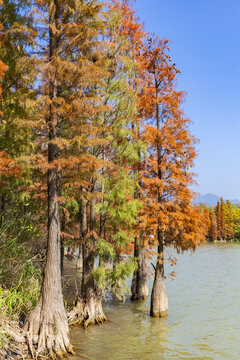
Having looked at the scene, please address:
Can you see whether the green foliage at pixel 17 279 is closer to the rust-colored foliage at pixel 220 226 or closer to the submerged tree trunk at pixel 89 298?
the submerged tree trunk at pixel 89 298

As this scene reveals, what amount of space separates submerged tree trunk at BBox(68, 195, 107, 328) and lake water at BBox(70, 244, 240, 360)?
534 mm

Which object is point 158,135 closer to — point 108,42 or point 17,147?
point 108,42

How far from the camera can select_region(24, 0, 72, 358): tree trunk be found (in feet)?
34.8

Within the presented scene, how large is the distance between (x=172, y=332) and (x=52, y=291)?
6719 millimetres

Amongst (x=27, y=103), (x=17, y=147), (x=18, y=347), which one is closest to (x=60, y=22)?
(x=27, y=103)

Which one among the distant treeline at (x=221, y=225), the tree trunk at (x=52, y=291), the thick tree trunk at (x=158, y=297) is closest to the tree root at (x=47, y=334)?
the tree trunk at (x=52, y=291)

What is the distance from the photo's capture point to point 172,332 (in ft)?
49.6

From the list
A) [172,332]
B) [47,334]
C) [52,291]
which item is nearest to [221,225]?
[172,332]

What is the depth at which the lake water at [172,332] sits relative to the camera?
40.8ft

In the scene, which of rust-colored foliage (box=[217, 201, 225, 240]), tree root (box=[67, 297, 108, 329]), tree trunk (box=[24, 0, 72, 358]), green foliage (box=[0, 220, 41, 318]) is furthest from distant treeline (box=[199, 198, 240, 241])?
tree trunk (box=[24, 0, 72, 358])

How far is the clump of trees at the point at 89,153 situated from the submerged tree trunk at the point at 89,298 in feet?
0.15

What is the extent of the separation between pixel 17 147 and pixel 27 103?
429cm

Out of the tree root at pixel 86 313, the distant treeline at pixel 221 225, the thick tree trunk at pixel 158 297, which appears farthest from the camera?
the distant treeline at pixel 221 225

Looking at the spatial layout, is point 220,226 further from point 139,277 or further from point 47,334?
point 47,334
